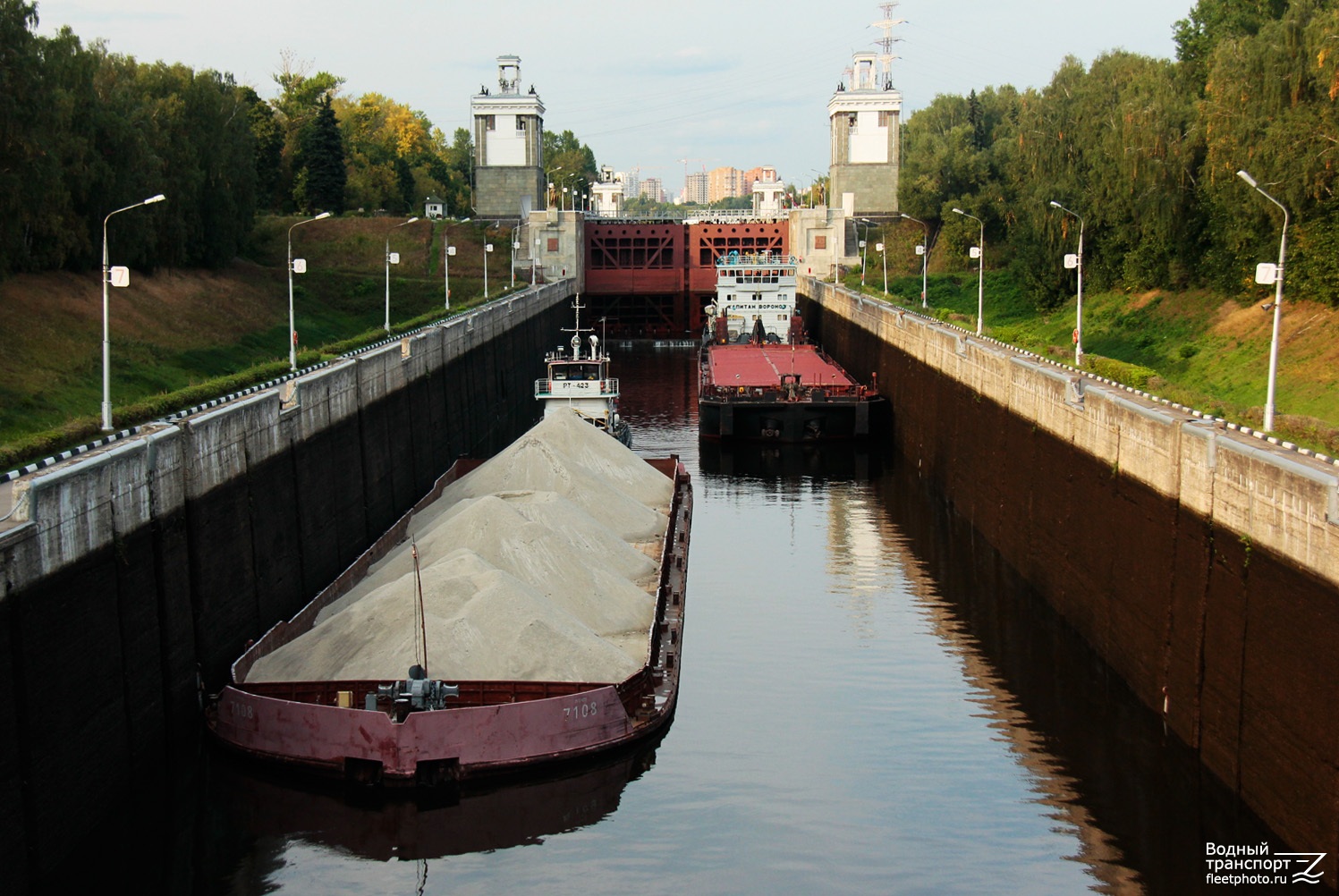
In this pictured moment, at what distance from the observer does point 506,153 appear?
85.6 metres

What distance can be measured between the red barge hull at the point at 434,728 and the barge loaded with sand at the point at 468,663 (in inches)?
0.8

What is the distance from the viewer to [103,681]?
16234mm

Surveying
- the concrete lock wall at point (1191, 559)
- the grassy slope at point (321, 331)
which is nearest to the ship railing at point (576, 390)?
the grassy slope at point (321, 331)

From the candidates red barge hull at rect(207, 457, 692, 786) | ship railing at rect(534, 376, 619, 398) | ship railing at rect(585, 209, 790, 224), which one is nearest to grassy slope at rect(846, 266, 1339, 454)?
red barge hull at rect(207, 457, 692, 786)

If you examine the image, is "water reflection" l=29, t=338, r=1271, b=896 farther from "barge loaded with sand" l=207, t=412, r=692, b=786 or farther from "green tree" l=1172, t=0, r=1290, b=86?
"green tree" l=1172, t=0, r=1290, b=86

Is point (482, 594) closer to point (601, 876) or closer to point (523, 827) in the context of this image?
point (523, 827)

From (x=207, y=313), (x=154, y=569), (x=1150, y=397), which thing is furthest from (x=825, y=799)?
(x=207, y=313)

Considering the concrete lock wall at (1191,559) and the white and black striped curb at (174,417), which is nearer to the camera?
the concrete lock wall at (1191,559)

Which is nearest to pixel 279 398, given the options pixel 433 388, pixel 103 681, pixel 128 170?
pixel 103 681

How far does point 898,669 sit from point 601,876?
859cm

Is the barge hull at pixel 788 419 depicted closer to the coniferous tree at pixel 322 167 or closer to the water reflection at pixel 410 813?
the water reflection at pixel 410 813

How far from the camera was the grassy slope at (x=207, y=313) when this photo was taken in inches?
1444

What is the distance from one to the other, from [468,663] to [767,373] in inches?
1431

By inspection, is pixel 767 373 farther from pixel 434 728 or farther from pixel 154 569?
pixel 434 728
